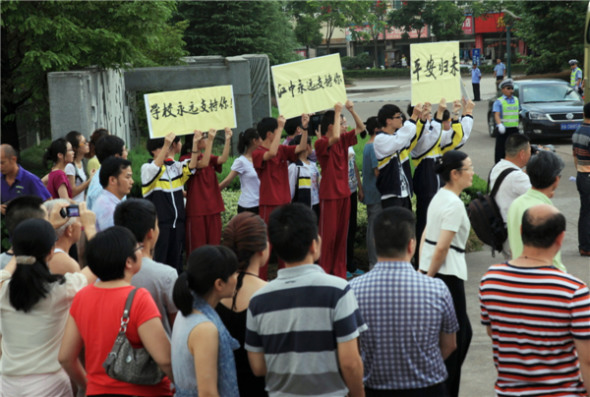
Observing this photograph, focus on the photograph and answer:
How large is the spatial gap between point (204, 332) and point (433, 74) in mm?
5487

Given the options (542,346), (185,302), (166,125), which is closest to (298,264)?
(185,302)

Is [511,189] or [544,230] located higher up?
[544,230]

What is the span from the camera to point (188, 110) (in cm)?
783

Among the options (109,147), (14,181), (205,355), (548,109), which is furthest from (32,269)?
(548,109)

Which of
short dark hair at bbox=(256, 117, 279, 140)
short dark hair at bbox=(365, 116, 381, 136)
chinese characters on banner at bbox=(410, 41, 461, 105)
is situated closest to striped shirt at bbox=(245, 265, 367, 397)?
short dark hair at bbox=(256, 117, 279, 140)

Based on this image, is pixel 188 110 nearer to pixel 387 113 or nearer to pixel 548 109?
pixel 387 113

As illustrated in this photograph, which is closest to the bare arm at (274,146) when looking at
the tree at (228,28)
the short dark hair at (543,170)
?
the short dark hair at (543,170)

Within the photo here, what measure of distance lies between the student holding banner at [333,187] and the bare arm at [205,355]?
4.69 metres

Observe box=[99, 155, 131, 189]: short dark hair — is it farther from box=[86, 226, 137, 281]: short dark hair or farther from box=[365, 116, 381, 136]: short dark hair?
box=[365, 116, 381, 136]: short dark hair

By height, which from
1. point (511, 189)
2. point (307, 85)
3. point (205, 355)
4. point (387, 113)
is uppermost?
point (307, 85)

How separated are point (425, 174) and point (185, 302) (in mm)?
5452

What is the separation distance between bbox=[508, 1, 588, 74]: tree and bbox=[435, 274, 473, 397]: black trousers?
2721cm

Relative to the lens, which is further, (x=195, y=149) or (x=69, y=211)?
(x=195, y=149)

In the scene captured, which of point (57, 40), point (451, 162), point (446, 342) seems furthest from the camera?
point (57, 40)
